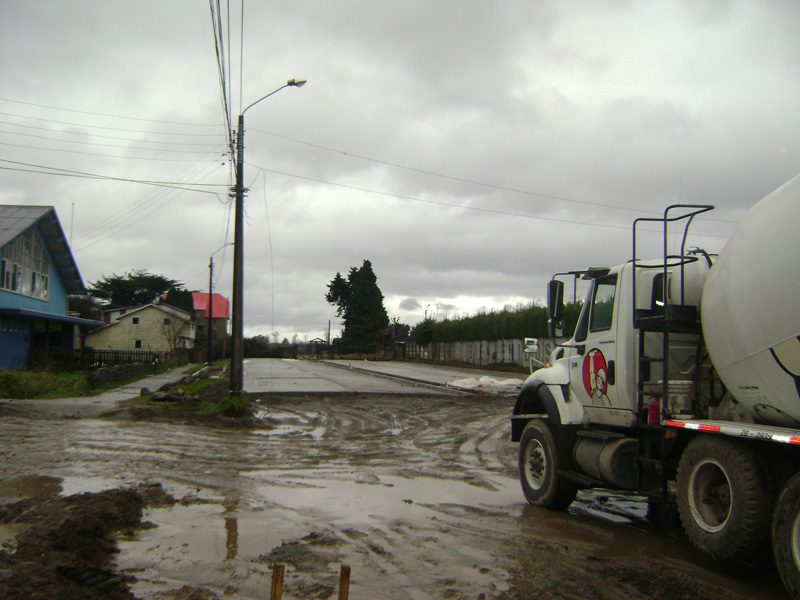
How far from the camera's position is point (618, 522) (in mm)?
7184

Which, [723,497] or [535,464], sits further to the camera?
[535,464]

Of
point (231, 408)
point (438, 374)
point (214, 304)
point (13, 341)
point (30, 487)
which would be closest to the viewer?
point (30, 487)

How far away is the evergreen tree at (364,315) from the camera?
277ft

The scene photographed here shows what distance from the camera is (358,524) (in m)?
6.76

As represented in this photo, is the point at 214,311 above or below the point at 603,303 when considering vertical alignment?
above

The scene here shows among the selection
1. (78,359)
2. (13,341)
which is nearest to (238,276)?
(13,341)

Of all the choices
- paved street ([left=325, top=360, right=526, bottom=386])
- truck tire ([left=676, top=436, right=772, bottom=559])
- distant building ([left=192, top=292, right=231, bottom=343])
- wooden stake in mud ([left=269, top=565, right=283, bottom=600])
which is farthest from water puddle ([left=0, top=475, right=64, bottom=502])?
distant building ([left=192, top=292, right=231, bottom=343])

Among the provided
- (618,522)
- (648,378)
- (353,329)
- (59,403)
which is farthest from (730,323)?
(353,329)

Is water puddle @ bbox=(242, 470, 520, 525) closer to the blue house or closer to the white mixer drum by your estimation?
the white mixer drum

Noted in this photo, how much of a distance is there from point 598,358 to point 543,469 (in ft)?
5.35

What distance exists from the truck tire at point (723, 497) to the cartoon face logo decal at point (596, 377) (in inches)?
59.4

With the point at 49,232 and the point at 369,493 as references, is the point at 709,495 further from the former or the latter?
the point at 49,232

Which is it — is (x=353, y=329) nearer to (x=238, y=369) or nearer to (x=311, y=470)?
(x=238, y=369)

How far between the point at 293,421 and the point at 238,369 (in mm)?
2431
